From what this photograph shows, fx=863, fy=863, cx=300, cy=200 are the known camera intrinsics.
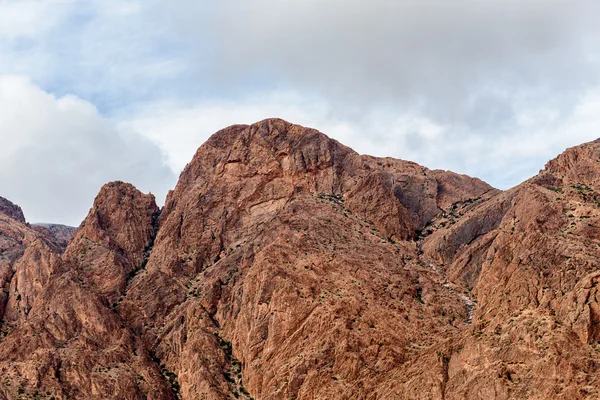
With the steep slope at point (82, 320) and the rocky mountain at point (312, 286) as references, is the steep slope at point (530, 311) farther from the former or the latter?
the steep slope at point (82, 320)

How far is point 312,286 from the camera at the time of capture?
145250mm

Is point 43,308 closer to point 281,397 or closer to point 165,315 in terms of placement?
point 165,315

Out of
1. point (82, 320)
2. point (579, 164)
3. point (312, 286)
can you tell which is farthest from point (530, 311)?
point (82, 320)

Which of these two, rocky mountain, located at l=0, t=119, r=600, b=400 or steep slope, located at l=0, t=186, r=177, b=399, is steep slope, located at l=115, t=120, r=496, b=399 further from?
steep slope, located at l=0, t=186, r=177, b=399

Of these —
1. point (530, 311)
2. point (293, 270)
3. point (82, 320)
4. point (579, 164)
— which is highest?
point (579, 164)

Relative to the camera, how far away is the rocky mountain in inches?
4820

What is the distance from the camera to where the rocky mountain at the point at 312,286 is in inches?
4820

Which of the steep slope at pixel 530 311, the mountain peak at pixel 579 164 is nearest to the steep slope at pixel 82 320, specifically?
the steep slope at pixel 530 311

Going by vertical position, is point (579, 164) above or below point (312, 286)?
above

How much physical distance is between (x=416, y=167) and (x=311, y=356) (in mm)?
70125

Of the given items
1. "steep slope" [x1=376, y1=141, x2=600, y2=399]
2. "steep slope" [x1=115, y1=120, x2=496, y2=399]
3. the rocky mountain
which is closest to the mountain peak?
the rocky mountain

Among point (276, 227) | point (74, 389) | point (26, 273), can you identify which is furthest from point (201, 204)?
point (74, 389)

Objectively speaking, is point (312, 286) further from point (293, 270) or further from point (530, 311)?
point (530, 311)

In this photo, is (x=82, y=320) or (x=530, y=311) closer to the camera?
(x=530, y=311)
